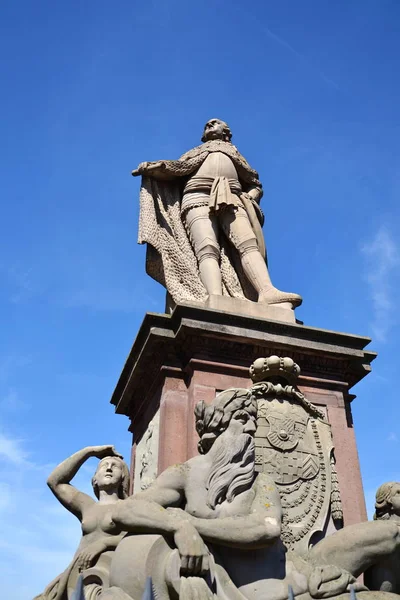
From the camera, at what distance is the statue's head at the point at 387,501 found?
183 inches

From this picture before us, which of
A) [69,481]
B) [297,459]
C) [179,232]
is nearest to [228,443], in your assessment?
[297,459]

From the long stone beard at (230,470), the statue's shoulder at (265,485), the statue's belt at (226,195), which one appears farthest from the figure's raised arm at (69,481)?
the statue's belt at (226,195)

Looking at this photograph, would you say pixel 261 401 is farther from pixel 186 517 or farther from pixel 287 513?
pixel 186 517

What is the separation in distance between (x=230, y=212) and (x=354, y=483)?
11.8ft

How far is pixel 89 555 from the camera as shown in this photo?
4.44m

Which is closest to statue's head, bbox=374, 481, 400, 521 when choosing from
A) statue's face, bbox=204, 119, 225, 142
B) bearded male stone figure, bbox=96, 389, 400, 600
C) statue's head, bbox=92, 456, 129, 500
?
bearded male stone figure, bbox=96, 389, 400, 600

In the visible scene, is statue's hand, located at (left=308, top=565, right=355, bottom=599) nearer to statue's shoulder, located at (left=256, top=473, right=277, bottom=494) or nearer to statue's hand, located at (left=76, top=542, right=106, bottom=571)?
statue's shoulder, located at (left=256, top=473, right=277, bottom=494)

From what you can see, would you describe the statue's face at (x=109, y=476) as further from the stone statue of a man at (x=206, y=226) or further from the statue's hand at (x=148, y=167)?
the statue's hand at (x=148, y=167)

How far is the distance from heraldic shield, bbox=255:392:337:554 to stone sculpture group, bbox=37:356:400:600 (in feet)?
0.05

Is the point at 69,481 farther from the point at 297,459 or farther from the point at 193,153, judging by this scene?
the point at 193,153

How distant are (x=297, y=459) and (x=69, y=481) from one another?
1.93 meters

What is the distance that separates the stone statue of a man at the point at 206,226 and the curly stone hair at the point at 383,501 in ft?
8.73

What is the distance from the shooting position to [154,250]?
8.02 metres

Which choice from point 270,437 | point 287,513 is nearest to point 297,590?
point 287,513
